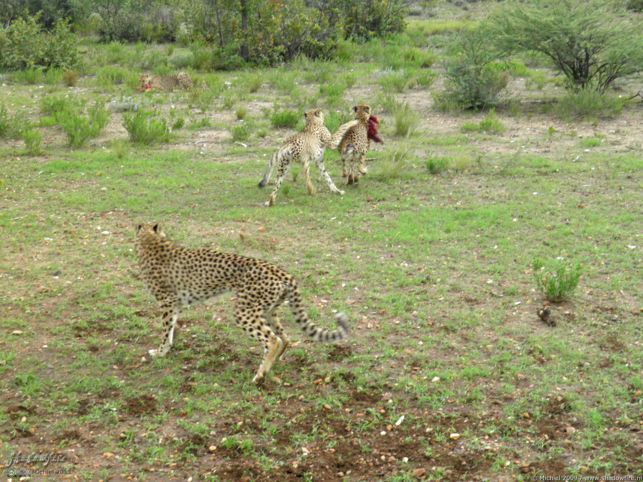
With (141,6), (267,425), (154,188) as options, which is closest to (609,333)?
(267,425)

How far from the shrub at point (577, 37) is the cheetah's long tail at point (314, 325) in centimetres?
1090

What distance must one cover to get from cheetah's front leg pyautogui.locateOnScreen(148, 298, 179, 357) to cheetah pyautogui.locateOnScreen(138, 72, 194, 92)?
11767 millimetres

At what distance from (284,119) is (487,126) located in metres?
4.02

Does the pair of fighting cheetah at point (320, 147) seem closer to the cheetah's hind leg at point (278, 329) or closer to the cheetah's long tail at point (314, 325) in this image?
the cheetah's hind leg at point (278, 329)

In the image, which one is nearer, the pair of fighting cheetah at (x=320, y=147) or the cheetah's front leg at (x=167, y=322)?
the cheetah's front leg at (x=167, y=322)

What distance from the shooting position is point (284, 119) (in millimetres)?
13672

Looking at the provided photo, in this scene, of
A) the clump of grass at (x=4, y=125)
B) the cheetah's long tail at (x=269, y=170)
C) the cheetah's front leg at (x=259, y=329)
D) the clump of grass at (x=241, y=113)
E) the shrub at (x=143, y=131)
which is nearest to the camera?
the cheetah's front leg at (x=259, y=329)

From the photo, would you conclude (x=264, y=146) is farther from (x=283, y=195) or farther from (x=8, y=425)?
(x=8, y=425)

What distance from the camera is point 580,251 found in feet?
26.2

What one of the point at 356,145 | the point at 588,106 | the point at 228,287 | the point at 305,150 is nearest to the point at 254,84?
the point at 356,145

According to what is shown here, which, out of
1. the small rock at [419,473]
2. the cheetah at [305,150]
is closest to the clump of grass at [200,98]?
the cheetah at [305,150]

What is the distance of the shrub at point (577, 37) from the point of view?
46.0 ft

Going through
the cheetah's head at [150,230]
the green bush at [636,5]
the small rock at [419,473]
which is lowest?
the small rock at [419,473]

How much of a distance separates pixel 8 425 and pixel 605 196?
8.05m
